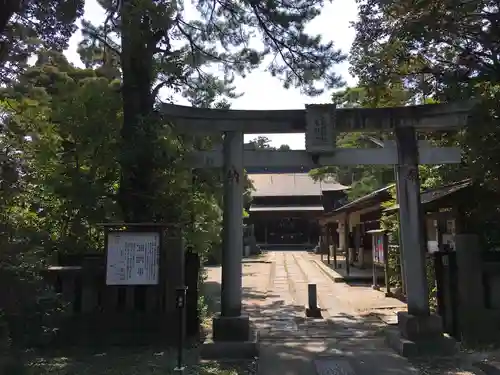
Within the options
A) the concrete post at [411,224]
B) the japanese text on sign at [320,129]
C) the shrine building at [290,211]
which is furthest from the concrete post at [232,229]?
the shrine building at [290,211]

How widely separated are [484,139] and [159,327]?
230 inches

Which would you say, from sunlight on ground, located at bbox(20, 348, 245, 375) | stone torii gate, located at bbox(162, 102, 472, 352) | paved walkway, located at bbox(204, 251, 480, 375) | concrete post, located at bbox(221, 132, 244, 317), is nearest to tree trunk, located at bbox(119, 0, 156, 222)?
stone torii gate, located at bbox(162, 102, 472, 352)

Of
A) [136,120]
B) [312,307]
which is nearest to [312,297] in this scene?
[312,307]

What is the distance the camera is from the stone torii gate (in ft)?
24.5

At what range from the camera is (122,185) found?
26.5ft

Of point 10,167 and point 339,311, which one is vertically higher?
point 10,167

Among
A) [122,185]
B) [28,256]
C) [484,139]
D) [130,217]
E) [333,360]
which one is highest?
[484,139]

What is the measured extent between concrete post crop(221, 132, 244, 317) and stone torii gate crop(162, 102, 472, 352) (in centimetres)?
2

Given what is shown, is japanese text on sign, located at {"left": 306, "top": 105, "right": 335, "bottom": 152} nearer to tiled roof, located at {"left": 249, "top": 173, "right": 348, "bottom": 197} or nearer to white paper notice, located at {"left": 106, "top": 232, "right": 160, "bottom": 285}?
white paper notice, located at {"left": 106, "top": 232, "right": 160, "bottom": 285}

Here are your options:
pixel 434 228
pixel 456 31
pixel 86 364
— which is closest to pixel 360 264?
pixel 434 228

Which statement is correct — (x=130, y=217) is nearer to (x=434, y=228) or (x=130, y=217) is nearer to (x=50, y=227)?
(x=50, y=227)

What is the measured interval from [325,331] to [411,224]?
9.90 ft

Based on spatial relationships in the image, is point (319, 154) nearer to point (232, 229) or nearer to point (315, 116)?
point (315, 116)

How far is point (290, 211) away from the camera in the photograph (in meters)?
44.2
